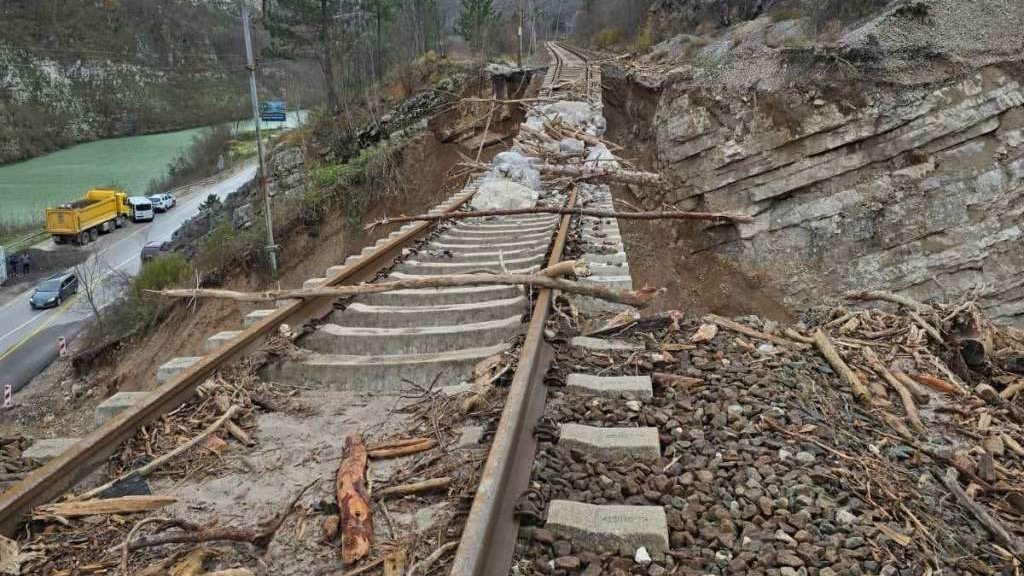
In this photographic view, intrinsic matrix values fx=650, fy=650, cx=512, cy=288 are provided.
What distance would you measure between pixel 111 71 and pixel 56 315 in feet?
238

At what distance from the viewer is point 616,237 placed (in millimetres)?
6762

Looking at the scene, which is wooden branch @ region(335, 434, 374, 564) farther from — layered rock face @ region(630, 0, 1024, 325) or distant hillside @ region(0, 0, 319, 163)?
distant hillside @ region(0, 0, 319, 163)

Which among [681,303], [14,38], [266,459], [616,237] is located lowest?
[681,303]

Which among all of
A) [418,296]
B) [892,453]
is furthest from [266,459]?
[892,453]

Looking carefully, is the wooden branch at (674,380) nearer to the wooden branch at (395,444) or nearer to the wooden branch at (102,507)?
the wooden branch at (395,444)

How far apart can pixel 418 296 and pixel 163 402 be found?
84.7 inches

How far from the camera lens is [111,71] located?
9412cm

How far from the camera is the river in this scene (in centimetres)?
6009

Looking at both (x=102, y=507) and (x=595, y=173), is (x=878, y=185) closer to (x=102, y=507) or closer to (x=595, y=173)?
(x=595, y=173)

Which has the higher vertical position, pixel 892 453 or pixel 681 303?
pixel 892 453

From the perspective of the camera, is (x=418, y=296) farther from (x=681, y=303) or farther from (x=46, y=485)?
(x=681, y=303)

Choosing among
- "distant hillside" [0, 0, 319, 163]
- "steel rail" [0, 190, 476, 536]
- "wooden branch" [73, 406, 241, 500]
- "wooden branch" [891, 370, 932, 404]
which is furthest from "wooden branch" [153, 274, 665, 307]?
"distant hillside" [0, 0, 319, 163]

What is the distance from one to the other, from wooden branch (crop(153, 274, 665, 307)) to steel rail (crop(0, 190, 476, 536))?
12 centimetres

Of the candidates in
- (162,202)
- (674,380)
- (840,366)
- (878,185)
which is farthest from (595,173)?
(162,202)
